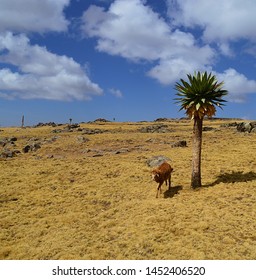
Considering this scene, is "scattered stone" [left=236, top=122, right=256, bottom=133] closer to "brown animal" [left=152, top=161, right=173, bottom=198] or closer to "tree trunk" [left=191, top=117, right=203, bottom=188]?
"tree trunk" [left=191, top=117, right=203, bottom=188]

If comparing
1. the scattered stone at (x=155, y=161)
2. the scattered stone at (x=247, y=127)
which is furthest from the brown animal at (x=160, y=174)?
the scattered stone at (x=247, y=127)

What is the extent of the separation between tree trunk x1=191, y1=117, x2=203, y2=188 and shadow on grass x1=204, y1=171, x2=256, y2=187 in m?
1.24

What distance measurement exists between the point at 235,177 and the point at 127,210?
990cm

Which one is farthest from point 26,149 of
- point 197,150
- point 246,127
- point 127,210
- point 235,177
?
point 235,177

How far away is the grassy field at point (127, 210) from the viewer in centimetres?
1711

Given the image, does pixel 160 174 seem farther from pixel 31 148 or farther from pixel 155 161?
pixel 31 148

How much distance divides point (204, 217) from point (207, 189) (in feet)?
18.2

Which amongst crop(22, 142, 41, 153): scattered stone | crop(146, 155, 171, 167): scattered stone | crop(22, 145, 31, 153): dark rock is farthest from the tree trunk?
crop(22, 145, 31, 153): dark rock

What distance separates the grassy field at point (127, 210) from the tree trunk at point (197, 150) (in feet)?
2.75

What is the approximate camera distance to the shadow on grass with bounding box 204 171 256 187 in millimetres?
26814

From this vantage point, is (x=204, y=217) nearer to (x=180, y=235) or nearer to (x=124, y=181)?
(x=180, y=235)
